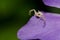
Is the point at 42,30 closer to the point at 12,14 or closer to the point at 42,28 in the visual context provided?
the point at 42,28

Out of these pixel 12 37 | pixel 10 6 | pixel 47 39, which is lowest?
pixel 47 39

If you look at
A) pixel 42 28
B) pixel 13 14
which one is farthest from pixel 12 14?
pixel 42 28

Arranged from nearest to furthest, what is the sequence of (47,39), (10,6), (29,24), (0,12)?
1. (47,39)
2. (29,24)
3. (10,6)
4. (0,12)

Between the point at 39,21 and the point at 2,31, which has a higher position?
the point at 2,31

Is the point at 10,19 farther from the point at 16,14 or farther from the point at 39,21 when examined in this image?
the point at 39,21

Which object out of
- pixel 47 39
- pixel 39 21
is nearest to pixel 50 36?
pixel 47 39

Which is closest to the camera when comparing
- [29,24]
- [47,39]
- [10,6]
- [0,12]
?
[47,39]

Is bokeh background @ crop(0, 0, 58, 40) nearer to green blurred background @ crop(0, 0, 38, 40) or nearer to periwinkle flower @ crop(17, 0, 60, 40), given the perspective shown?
green blurred background @ crop(0, 0, 38, 40)
